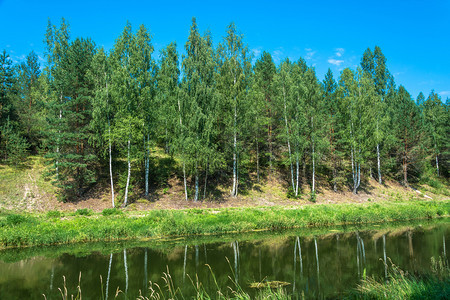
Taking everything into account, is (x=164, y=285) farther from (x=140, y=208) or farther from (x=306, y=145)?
(x=306, y=145)

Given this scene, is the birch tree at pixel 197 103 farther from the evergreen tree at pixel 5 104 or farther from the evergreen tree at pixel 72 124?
the evergreen tree at pixel 5 104

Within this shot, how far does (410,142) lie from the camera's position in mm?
46312

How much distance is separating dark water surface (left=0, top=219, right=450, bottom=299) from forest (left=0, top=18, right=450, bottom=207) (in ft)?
46.4

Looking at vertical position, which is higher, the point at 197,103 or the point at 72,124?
the point at 197,103

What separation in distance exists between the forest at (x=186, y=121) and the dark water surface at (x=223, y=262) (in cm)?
1414

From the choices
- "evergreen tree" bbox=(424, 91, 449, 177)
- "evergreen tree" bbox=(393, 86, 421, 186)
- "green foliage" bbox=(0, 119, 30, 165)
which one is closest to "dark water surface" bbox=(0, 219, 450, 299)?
"green foliage" bbox=(0, 119, 30, 165)

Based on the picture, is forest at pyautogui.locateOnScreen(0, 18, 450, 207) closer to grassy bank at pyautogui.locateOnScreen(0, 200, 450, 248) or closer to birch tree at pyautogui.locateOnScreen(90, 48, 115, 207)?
birch tree at pyautogui.locateOnScreen(90, 48, 115, 207)

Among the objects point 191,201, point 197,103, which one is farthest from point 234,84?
point 191,201

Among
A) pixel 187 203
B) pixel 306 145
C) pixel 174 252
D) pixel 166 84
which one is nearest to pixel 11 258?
pixel 174 252

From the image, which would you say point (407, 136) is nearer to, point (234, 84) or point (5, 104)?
point (234, 84)

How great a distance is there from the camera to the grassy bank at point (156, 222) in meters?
17.8

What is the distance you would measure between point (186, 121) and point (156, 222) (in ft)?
46.5

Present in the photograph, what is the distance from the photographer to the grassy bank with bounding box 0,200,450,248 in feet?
58.4

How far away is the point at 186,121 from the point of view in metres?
31.9
